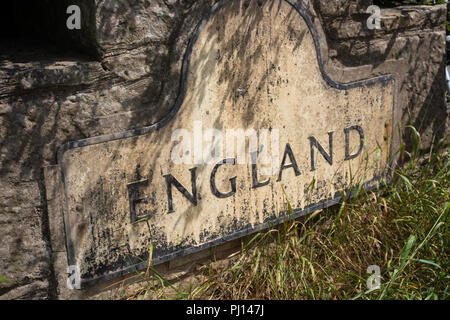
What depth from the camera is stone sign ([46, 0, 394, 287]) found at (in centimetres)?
189

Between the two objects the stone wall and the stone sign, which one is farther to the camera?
the stone sign

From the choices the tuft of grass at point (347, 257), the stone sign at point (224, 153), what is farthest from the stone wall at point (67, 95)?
the tuft of grass at point (347, 257)

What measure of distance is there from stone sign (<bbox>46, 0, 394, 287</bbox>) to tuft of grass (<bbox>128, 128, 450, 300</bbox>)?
13cm

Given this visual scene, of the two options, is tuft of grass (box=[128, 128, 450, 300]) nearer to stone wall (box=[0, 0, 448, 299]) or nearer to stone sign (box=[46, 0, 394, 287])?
stone sign (box=[46, 0, 394, 287])

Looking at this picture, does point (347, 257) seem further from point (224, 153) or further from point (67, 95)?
point (67, 95)

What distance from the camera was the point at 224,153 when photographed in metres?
2.18

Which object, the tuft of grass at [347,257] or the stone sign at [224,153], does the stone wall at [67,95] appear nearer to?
the stone sign at [224,153]

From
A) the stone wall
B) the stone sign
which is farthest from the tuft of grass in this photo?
the stone wall

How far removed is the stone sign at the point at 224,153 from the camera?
74.4 inches

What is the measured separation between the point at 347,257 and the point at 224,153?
31.5 inches

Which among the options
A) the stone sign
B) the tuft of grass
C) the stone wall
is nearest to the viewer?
the stone wall

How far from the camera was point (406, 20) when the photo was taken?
109 inches

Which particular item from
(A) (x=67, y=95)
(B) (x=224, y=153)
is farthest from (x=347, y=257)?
(A) (x=67, y=95)
